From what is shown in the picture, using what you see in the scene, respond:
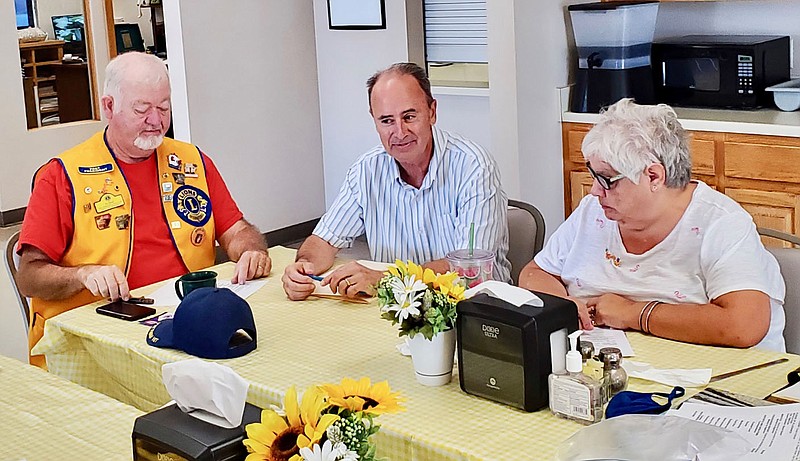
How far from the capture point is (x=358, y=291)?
8.26 ft

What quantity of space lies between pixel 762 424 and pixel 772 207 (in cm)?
261

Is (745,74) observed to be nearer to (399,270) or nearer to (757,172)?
(757,172)

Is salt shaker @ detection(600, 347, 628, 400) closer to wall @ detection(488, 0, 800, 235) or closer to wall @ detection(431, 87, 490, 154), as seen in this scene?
wall @ detection(488, 0, 800, 235)

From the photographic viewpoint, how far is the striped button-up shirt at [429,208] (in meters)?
2.88

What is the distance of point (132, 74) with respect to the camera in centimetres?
292

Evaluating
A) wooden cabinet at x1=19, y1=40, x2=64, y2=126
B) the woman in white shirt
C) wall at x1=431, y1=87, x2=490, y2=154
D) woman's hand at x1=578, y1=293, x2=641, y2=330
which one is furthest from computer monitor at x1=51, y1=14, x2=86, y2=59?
woman's hand at x1=578, y1=293, x2=641, y2=330

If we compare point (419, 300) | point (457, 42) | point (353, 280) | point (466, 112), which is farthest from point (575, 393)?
point (457, 42)

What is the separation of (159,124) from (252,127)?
8.47ft

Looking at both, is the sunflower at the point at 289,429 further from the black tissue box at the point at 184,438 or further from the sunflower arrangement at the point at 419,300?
the sunflower arrangement at the point at 419,300

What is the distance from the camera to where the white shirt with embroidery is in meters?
2.21

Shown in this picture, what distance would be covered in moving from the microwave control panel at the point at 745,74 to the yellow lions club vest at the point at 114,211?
239 cm

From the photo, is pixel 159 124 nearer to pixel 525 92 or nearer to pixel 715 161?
pixel 525 92

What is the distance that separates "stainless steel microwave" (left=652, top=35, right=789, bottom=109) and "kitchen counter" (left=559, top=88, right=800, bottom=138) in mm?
58

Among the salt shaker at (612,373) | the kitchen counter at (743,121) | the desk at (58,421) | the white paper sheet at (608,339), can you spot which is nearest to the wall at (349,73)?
the kitchen counter at (743,121)
